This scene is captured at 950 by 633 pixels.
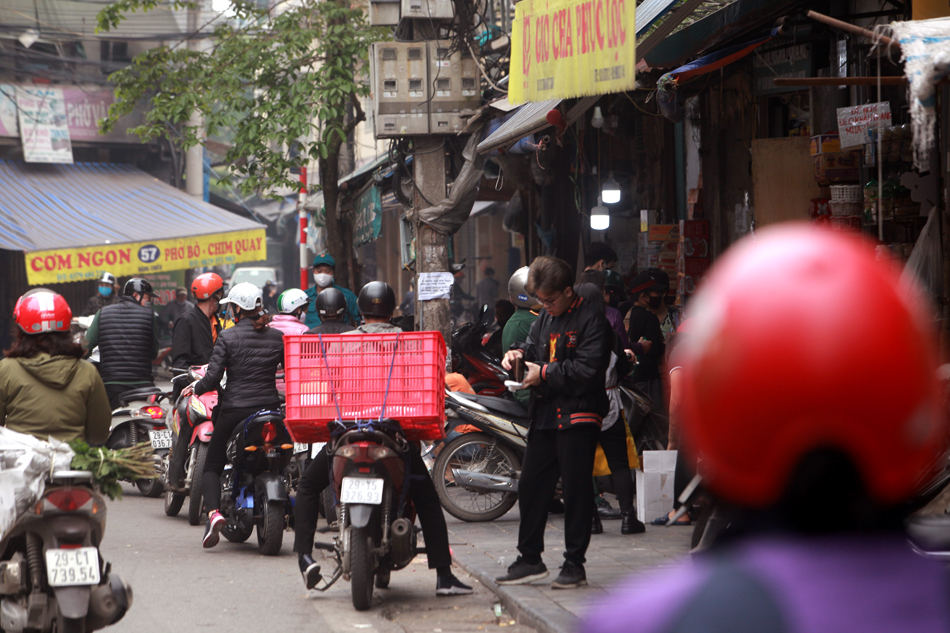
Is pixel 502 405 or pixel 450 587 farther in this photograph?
pixel 502 405

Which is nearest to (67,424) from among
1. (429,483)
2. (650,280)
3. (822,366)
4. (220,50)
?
(429,483)

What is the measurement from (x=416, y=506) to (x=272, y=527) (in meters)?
1.63

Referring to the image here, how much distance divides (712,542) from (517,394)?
Answer: 6.93 meters

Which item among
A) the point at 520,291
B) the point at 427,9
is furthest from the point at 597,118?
the point at 520,291

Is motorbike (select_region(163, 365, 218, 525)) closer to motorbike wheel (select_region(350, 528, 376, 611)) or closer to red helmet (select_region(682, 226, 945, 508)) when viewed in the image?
motorbike wheel (select_region(350, 528, 376, 611))

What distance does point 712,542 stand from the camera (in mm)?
1274

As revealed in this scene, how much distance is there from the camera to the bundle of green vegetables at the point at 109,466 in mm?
4559

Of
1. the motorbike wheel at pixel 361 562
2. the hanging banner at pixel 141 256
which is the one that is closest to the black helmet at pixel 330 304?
the motorbike wheel at pixel 361 562

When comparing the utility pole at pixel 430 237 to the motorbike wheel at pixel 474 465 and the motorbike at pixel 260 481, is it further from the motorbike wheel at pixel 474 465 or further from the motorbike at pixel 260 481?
the motorbike at pixel 260 481

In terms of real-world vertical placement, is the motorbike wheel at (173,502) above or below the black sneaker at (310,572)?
below

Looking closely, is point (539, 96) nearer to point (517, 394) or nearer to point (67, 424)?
point (517, 394)

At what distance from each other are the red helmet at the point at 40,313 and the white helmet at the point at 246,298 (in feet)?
7.51

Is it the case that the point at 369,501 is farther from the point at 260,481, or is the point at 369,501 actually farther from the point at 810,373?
the point at 810,373

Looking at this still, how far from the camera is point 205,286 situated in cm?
962
